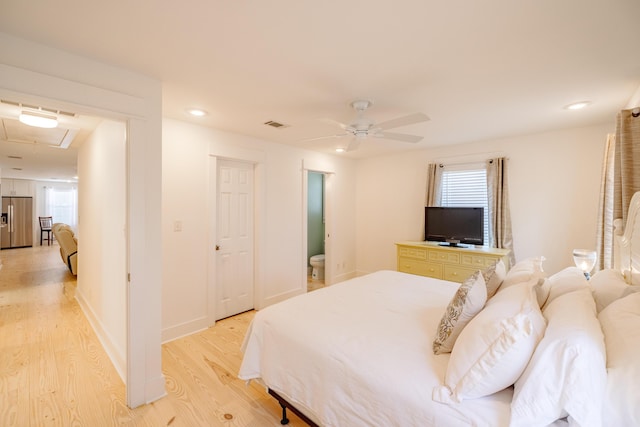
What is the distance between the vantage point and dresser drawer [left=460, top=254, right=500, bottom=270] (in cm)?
344

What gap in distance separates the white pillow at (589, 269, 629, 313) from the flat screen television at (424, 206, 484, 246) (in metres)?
2.06

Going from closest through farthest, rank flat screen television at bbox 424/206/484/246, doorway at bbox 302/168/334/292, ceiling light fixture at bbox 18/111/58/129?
ceiling light fixture at bbox 18/111/58/129, flat screen television at bbox 424/206/484/246, doorway at bbox 302/168/334/292

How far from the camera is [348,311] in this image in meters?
2.01

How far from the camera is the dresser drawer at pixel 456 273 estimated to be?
3602 millimetres

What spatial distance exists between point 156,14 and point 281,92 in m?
1.05

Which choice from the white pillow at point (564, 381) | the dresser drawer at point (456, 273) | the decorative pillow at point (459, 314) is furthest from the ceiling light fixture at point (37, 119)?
the dresser drawer at point (456, 273)

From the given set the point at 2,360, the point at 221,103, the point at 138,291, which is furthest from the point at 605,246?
the point at 2,360

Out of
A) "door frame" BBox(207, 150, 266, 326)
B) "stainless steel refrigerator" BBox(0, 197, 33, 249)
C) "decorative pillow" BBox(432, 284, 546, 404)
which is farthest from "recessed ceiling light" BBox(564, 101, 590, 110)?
"stainless steel refrigerator" BBox(0, 197, 33, 249)

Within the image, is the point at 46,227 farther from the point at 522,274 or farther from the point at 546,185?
the point at 546,185

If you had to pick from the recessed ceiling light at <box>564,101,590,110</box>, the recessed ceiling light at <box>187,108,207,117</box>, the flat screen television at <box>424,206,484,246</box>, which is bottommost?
the flat screen television at <box>424,206,484,246</box>

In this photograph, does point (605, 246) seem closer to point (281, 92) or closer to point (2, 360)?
point (281, 92)

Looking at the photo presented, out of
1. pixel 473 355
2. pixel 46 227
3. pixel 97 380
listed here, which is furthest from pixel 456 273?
pixel 46 227

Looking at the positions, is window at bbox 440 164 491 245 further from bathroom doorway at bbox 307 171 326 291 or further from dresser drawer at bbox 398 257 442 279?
bathroom doorway at bbox 307 171 326 291

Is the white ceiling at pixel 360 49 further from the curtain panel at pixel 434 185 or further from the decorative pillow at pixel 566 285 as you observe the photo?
the curtain panel at pixel 434 185
